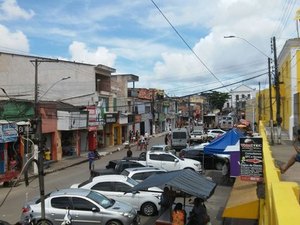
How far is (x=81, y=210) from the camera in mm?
15414

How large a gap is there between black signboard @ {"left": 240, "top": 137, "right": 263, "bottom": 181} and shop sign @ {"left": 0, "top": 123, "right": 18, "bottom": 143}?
60.0 ft

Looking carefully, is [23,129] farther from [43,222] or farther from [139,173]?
[43,222]

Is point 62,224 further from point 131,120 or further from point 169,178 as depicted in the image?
point 131,120

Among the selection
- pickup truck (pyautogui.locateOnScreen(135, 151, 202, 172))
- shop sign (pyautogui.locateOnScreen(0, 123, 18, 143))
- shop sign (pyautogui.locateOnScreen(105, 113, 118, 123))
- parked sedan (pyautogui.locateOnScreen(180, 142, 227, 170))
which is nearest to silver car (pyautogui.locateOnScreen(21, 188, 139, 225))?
pickup truck (pyautogui.locateOnScreen(135, 151, 202, 172))

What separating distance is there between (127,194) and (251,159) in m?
5.47

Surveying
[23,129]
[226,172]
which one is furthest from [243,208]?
[23,129]

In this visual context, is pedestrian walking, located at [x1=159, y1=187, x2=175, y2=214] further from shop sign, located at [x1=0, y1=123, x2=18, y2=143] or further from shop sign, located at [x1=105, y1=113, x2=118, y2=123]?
shop sign, located at [x1=105, y1=113, x2=118, y2=123]

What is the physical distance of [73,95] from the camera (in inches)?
2026

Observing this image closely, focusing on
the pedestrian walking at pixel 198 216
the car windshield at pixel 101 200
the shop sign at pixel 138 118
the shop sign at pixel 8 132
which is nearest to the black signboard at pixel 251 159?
the pedestrian walking at pixel 198 216

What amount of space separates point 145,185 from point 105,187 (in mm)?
4704

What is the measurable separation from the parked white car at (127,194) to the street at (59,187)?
39 centimetres

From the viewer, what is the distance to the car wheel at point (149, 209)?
17.9 metres

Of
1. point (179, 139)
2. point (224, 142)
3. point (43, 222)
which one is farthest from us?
point (179, 139)

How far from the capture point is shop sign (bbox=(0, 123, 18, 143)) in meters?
29.6
